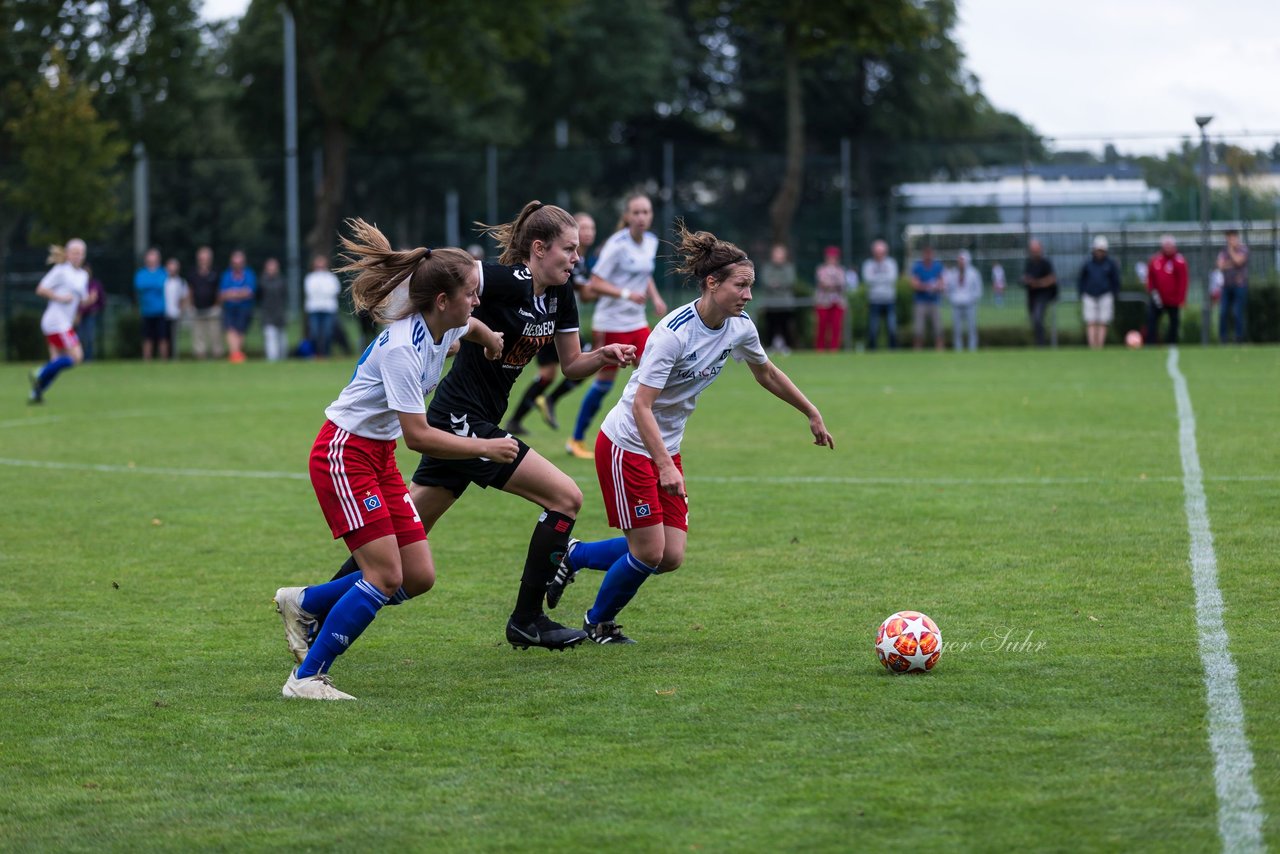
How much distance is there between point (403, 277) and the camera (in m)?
5.64

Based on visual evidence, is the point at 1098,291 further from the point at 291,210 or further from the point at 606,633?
the point at 606,633

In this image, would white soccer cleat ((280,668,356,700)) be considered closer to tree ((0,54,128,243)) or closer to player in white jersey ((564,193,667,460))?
player in white jersey ((564,193,667,460))

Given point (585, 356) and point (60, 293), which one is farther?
point (60, 293)

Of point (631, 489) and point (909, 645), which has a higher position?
point (631, 489)

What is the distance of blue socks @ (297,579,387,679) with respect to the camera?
5633 millimetres

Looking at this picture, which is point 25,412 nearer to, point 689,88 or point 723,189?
point 723,189

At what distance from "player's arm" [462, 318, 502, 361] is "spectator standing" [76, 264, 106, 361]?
2237cm

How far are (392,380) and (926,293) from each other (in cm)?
2276

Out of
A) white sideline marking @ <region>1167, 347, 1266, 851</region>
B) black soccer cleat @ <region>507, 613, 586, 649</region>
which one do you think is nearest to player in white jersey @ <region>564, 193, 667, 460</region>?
white sideline marking @ <region>1167, 347, 1266, 851</region>

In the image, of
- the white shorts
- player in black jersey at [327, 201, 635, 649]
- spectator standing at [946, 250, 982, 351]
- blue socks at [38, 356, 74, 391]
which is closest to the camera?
player in black jersey at [327, 201, 635, 649]

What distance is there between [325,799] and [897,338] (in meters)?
24.7

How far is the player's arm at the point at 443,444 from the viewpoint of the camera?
5.51 metres

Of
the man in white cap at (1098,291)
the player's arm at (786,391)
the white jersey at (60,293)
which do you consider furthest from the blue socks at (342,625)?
the man in white cap at (1098,291)

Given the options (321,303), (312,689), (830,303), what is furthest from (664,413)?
(321,303)
